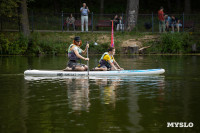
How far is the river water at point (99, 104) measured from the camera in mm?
9257

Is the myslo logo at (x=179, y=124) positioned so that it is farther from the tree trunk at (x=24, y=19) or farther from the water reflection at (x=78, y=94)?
the tree trunk at (x=24, y=19)

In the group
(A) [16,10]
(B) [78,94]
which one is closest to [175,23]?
(A) [16,10]

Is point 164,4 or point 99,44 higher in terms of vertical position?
point 164,4

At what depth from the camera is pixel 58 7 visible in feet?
173

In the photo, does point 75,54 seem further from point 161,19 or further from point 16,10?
point 161,19

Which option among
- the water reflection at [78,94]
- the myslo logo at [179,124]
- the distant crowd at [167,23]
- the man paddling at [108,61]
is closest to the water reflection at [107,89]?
the water reflection at [78,94]

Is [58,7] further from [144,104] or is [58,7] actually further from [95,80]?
[144,104]

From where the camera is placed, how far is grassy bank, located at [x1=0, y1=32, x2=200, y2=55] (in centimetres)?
3372

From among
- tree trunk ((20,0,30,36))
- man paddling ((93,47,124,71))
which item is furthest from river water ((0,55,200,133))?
tree trunk ((20,0,30,36))

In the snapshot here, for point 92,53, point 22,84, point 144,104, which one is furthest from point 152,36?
point 144,104

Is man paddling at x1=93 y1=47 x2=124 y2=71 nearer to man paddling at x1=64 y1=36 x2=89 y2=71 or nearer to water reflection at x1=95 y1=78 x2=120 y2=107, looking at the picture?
man paddling at x1=64 y1=36 x2=89 y2=71

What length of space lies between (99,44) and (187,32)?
22.1 feet

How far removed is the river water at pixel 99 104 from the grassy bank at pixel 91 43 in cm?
1657

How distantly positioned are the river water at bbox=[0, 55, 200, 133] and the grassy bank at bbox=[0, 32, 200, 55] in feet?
54.4
